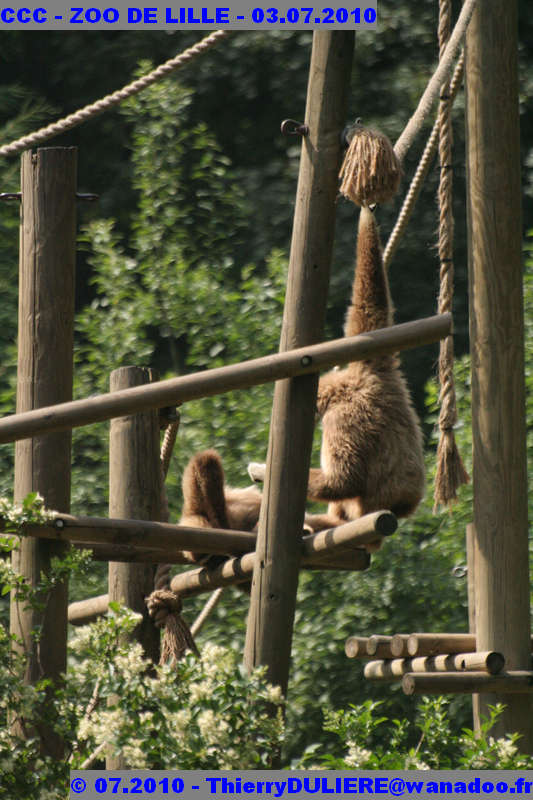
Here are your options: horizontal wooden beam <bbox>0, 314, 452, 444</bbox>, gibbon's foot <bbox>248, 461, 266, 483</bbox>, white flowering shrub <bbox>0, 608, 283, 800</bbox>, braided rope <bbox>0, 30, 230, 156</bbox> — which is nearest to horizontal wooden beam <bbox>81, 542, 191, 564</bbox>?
gibbon's foot <bbox>248, 461, 266, 483</bbox>

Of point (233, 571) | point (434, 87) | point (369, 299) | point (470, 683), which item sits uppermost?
point (434, 87)

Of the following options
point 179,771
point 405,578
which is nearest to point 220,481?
point 179,771

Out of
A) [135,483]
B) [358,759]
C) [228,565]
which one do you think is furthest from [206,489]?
[358,759]

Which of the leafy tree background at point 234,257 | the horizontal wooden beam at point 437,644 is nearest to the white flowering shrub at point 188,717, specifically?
the horizontal wooden beam at point 437,644

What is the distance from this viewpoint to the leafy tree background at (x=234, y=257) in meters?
8.27

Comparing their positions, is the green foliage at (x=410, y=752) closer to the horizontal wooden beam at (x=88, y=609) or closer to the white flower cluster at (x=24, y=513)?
the white flower cluster at (x=24, y=513)

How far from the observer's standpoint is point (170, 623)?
14.6 feet

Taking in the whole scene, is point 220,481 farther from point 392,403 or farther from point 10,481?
point 10,481

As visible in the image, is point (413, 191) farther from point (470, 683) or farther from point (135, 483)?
point (470, 683)

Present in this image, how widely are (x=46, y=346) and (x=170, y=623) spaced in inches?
41.3

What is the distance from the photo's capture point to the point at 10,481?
8.34m

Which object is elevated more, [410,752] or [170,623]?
[170,623]

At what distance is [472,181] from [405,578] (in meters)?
4.05

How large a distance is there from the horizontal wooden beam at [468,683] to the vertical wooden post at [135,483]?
962 mm
